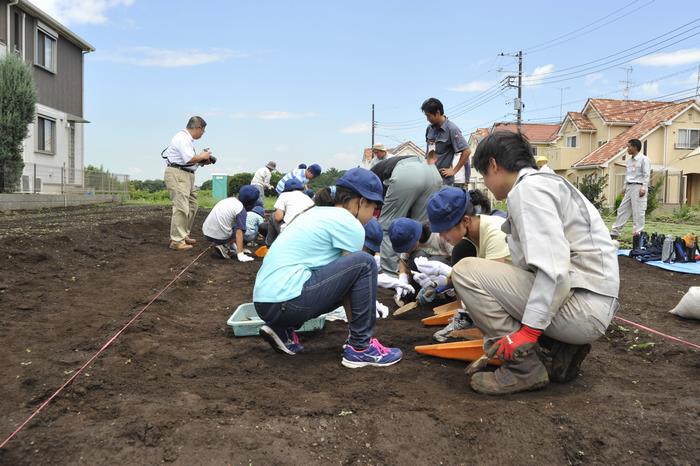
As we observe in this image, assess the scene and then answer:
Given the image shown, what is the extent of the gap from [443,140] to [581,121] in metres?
31.9

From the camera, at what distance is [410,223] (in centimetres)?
400

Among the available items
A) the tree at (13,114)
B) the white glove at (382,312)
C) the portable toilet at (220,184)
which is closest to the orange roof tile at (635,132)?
the portable toilet at (220,184)

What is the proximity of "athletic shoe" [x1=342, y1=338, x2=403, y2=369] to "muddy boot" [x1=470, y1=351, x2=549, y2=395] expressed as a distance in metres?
0.59

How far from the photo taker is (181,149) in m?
6.86

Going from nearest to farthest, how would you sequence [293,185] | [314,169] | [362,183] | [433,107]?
[362,183], [433,107], [293,185], [314,169]

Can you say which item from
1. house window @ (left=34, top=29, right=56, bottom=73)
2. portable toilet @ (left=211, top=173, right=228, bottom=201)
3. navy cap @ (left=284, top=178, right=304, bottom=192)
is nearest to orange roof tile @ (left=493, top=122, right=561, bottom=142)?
portable toilet @ (left=211, top=173, right=228, bottom=201)

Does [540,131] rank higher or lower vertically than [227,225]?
higher

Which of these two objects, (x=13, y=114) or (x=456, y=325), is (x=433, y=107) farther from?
(x=13, y=114)

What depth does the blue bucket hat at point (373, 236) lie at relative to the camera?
4438 mm

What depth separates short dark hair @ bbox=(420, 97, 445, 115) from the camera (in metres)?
5.53

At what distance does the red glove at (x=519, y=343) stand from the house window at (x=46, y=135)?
1817cm

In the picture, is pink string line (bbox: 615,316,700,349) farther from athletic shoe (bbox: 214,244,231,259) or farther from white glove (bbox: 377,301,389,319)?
athletic shoe (bbox: 214,244,231,259)

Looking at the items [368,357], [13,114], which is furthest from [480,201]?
[13,114]

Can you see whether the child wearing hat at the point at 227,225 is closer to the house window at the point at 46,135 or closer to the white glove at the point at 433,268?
the white glove at the point at 433,268
